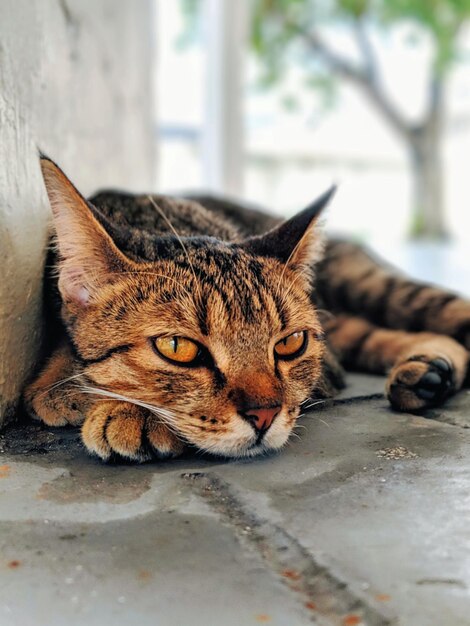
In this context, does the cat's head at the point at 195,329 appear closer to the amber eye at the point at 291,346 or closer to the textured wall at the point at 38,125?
the amber eye at the point at 291,346

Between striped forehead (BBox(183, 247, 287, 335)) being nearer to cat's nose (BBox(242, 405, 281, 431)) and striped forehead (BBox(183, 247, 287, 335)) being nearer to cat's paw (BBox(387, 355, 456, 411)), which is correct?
cat's nose (BBox(242, 405, 281, 431))

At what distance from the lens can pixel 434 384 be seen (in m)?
2.12

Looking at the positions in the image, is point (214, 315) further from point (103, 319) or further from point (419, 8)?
point (419, 8)

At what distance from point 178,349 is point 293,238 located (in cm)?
52

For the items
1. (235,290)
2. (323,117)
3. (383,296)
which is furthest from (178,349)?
(323,117)

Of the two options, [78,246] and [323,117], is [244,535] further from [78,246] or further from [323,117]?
[323,117]

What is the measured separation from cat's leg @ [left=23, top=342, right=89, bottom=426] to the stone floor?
0.16 feet

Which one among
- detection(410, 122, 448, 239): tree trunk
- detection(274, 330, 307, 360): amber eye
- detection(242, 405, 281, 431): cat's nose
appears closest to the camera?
detection(242, 405, 281, 431): cat's nose

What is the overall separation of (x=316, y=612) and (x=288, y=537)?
0.23m

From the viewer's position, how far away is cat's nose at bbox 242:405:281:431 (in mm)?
1583

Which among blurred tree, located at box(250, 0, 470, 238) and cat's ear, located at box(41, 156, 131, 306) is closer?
cat's ear, located at box(41, 156, 131, 306)

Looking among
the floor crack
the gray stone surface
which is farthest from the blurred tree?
the floor crack

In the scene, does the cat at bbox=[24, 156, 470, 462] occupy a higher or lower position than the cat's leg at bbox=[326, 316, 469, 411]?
higher

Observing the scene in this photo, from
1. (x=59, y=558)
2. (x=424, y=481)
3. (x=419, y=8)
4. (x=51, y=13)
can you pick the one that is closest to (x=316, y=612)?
(x=59, y=558)
